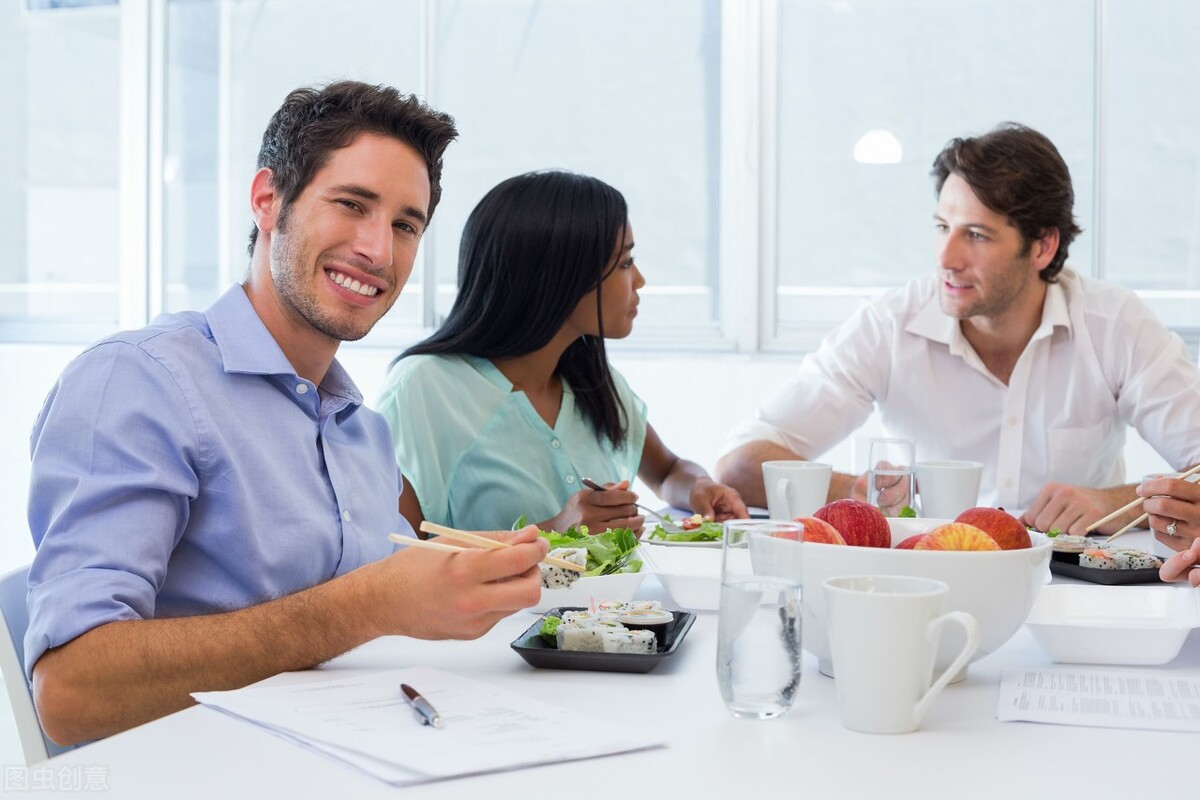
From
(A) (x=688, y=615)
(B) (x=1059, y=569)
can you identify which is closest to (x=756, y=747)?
(A) (x=688, y=615)

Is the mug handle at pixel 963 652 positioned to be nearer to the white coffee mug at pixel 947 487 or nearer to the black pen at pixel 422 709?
the black pen at pixel 422 709

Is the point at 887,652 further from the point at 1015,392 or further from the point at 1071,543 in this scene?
the point at 1015,392

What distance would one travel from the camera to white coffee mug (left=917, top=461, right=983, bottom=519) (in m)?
1.85

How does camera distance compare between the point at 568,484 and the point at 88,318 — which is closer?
the point at 568,484

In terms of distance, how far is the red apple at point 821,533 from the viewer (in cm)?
106

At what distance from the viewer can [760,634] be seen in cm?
95

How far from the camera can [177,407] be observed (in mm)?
1243

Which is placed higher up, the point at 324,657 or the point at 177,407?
the point at 177,407

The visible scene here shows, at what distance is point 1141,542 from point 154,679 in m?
1.61

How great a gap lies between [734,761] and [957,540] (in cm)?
32

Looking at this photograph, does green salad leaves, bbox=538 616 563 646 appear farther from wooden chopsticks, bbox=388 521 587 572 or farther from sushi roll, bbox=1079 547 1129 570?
sushi roll, bbox=1079 547 1129 570

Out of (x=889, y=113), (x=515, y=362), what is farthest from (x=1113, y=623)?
(x=889, y=113)

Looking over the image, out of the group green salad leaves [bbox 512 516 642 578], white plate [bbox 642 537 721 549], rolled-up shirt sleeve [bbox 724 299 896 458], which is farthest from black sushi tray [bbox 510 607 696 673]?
rolled-up shirt sleeve [bbox 724 299 896 458]

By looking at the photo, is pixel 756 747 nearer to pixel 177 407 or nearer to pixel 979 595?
pixel 979 595
